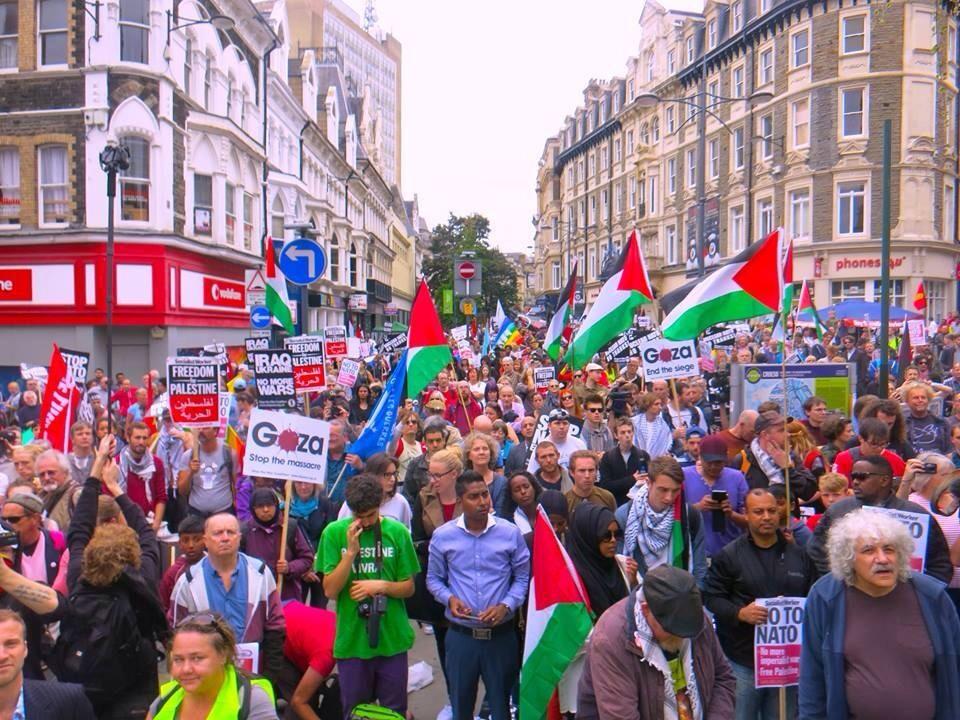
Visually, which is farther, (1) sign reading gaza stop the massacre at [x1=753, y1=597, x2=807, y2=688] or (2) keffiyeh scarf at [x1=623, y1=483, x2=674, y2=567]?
(2) keffiyeh scarf at [x1=623, y1=483, x2=674, y2=567]

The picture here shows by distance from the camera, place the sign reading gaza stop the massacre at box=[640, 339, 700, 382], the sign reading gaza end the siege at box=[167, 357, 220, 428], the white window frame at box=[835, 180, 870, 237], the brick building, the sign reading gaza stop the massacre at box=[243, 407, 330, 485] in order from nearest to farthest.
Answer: the sign reading gaza stop the massacre at box=[243, 407, 330, 485] < the sign reading gaza end the siege at box=[167, 357, 220, 428] < the sign reading gaza stop the massacre at box=[640, 339, 700, 382] < the brick building < the white window frame at box=[835, 180, 870, 237]

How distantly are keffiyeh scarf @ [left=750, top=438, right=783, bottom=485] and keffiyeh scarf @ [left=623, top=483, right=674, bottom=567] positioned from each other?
62.7 inches

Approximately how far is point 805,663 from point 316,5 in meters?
92.8

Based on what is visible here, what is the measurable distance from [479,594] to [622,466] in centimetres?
266

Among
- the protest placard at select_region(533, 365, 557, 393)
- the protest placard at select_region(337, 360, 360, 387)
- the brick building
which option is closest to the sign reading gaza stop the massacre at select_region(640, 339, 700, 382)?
the protest placard at select_region(533, 365, 557, 393)

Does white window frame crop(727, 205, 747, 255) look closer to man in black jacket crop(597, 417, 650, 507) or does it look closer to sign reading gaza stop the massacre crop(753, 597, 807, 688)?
man in black jacket crop(597, 417, 650, 507)

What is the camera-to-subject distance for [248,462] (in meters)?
5.98

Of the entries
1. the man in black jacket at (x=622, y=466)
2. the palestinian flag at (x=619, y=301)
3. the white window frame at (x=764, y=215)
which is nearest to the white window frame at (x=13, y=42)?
the palestinian flag at (x=619, y=301)

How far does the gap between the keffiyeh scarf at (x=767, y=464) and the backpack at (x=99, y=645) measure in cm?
439

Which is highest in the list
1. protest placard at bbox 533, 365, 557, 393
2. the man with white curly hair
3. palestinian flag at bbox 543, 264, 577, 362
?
palestinian flag at bbox 543, 264, 577, 362

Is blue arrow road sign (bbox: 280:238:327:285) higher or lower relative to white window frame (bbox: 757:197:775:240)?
lower

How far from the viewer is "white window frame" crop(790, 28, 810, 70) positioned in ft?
115

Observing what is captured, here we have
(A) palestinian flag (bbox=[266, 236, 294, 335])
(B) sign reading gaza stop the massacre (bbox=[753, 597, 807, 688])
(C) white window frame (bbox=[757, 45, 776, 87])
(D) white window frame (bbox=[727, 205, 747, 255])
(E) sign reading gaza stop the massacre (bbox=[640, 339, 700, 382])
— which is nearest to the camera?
(B) sign reading gaza stop the massacre (bbox=[753, 597, 807, 688])

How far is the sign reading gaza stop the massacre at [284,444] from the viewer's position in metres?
6.05
